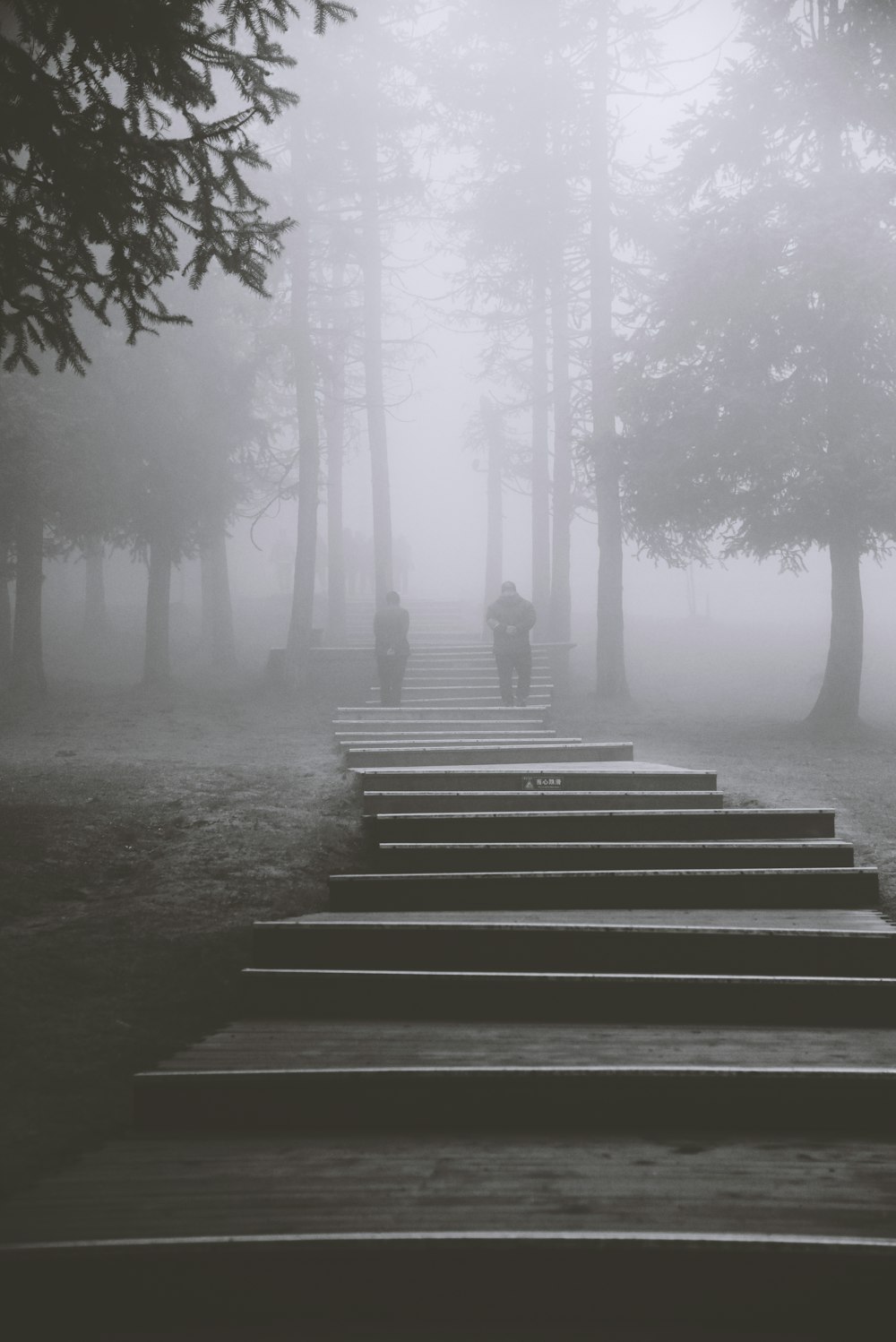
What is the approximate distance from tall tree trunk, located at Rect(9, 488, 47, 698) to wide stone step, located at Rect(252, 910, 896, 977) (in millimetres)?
14322

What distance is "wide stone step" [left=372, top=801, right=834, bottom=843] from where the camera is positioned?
19.6 ft

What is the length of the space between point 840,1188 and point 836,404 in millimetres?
12726

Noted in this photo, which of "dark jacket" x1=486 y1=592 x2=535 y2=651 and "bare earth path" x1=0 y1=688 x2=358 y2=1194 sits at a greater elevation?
"dark jacket" x1=486 y1=592 x2=535 y2=651

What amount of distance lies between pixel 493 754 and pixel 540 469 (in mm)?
13381

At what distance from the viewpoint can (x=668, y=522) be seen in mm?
15773

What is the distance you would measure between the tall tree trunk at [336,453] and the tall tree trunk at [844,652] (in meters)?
10.7

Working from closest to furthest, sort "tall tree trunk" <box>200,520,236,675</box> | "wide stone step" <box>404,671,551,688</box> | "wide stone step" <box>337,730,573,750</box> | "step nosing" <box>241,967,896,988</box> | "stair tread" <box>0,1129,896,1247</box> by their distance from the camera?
"stair tread" <box>0,1129,896,1247</box>, "step nosing" <box>241,967,896,988</box>, "wide stone step" <box>337,730,573,750</box>, "wide stone step" <box>404,671,551,688</box>, "tall tree trunk" <box>200,520,236,675</box>

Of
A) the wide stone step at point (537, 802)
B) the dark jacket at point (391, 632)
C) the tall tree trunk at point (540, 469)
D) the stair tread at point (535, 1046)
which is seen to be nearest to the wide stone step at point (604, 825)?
the wide stone step at point (537, 802)

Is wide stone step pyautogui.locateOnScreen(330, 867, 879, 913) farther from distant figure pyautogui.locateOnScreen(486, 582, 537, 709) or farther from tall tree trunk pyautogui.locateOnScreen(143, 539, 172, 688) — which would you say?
tall tree trunk pyautogui.locateOnScreen(143, 539, 172, 688)

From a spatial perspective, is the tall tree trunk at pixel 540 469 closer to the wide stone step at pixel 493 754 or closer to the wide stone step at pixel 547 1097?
the wide stone step at pixel 493 754

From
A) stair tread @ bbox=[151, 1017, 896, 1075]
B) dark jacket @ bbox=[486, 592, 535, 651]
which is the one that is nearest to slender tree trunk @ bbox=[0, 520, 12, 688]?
dark jacket @ bbox=[486, 592, 535, 651]

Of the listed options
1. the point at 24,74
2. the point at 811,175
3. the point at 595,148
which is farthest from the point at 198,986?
the point at 595,148

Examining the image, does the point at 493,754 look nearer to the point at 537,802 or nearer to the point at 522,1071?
the point at 537,802

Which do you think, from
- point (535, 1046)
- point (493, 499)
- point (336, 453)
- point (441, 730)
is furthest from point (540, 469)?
point (535, 1046)
